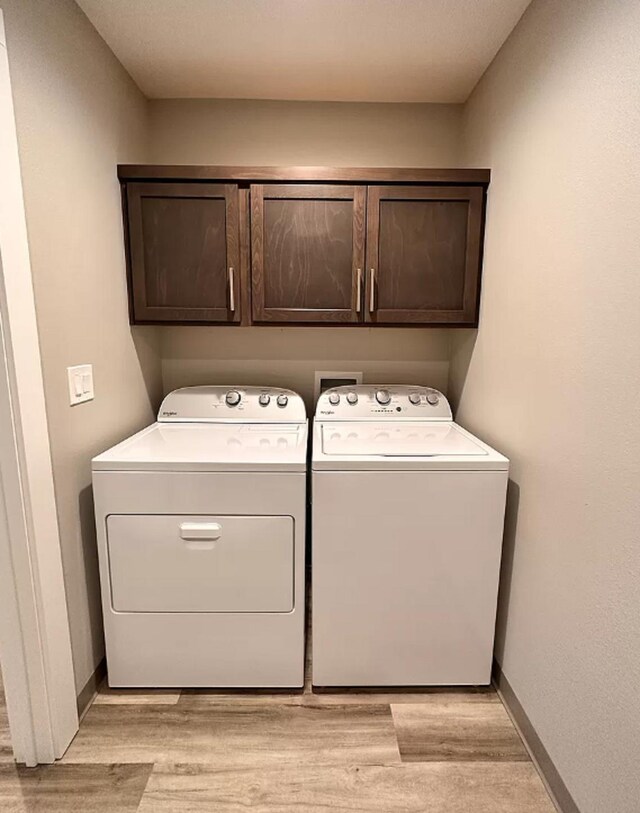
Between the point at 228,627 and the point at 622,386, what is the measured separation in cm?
140

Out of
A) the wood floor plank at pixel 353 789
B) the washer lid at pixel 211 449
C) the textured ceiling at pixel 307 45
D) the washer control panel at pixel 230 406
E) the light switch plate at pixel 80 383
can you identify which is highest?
the textured ceiling at pixel 307 45

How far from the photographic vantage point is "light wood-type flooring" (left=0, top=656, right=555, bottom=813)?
1.21 m

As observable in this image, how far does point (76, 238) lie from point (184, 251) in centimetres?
44

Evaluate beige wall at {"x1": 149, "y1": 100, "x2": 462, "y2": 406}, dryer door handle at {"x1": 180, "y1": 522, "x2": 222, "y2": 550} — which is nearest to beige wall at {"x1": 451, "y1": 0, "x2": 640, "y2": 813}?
beige wall at {"x1": 149, "y1": 100, "x2": 462, "y2": 406}

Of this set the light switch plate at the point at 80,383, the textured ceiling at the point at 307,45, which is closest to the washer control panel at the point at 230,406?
the light switch plate at the point at 80,383

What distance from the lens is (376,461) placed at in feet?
4.65

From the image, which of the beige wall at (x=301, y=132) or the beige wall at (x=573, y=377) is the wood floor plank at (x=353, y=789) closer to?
the beige wall at (x=573, y=377)

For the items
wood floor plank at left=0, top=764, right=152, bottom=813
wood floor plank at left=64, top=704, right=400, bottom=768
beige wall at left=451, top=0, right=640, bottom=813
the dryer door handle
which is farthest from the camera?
the dryer door handle

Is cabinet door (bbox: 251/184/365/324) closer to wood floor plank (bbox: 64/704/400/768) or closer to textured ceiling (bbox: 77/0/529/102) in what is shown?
textured ceiling (bbox: 77/0/529/102)

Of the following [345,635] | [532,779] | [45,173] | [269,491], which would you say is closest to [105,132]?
[45,173]

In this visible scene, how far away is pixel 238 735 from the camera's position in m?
1.41

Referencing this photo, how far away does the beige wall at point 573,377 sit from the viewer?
0.95 meters

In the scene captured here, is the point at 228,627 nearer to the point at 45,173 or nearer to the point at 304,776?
the point at 304,776

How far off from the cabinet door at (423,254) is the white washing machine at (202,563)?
0.80m
